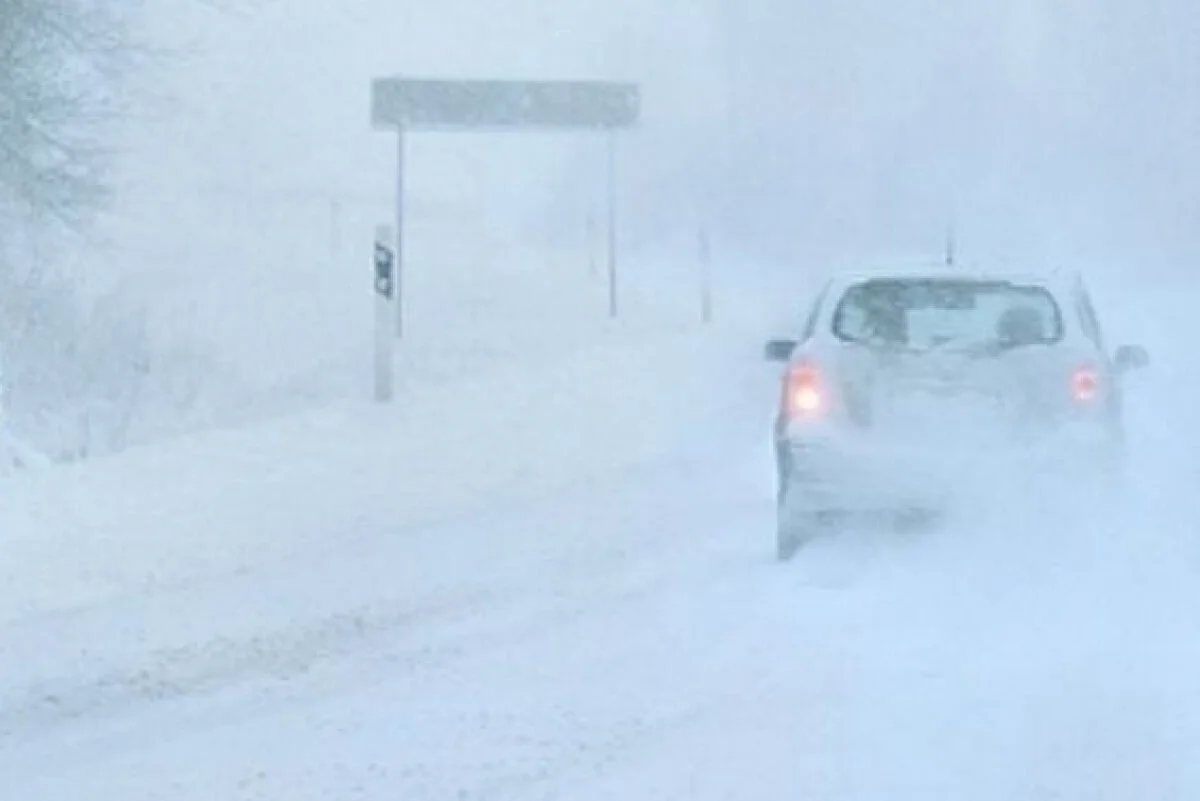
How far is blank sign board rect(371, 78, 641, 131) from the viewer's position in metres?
28.8

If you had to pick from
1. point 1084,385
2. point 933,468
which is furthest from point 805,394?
point 1084,385

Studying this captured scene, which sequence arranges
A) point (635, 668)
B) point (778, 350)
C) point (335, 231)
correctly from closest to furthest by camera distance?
1. point (635, 668)
2. point (778, 350)
3. point (335, 231)

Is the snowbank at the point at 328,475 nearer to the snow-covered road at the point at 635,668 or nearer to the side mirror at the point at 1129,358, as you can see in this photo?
the snow-covered road at the point at 635,668

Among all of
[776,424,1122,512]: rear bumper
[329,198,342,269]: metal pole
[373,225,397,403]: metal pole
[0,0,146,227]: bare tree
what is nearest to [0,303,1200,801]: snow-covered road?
[776,424,1122,512]: rear bumper

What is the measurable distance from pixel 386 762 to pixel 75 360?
2038cm

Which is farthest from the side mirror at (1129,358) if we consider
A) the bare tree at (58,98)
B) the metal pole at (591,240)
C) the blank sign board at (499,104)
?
the metal pole at (591,240)

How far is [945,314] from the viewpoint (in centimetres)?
1452

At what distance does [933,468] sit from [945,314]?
3.11 feet

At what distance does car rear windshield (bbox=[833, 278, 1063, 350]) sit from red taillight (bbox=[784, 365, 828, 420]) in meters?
0.25

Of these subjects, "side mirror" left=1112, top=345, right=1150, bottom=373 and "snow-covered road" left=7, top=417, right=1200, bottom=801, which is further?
"side mirror" left=1112, top=345, right=1150, bottom=373

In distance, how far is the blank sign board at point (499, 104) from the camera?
2875cm

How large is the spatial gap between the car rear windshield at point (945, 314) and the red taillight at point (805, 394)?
253 mm

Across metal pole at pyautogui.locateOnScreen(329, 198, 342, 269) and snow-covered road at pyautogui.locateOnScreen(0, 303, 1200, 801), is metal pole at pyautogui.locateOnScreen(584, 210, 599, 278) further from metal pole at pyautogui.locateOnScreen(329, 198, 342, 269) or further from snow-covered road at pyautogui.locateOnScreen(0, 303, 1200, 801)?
snow-covered road at pyautogui.locateOnScreen(0, 303, 1200, 801)

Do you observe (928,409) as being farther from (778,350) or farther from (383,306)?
(383,306)
